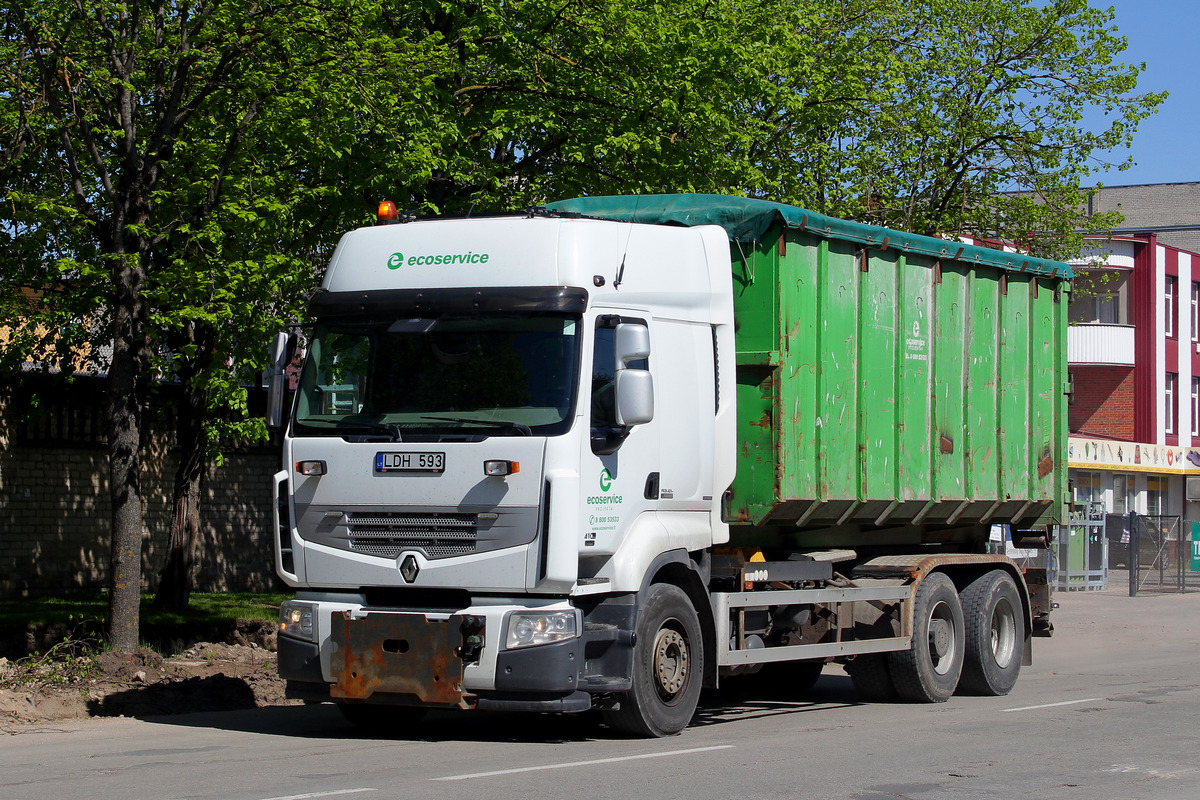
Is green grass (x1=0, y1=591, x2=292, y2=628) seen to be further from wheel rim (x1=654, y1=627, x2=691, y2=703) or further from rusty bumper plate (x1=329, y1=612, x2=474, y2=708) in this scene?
wheel rim (x1=654, y1=627, x2=691, y2=703)

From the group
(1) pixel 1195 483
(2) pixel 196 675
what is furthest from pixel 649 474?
(1) pixel 1195 483

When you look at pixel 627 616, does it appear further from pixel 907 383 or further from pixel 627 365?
pixel 907 383

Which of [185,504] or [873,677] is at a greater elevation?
[185,504]

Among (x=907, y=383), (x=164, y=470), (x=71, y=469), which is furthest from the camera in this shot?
(x=164, y=470)

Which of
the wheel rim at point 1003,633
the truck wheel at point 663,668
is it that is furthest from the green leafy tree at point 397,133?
the wheel rim at point 1003,633

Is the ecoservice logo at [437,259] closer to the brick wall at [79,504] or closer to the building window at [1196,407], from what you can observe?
the brick wall at [79,504]

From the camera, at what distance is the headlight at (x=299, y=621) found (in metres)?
9.54

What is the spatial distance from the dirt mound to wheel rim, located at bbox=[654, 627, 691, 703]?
425cm

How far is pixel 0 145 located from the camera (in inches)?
548

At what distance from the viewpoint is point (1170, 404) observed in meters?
49.4

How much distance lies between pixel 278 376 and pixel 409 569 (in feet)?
6.11

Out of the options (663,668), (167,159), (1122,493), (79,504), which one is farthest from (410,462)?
(1122,493)

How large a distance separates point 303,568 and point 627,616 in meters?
2.21

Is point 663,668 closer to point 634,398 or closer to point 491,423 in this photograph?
point 634,398
